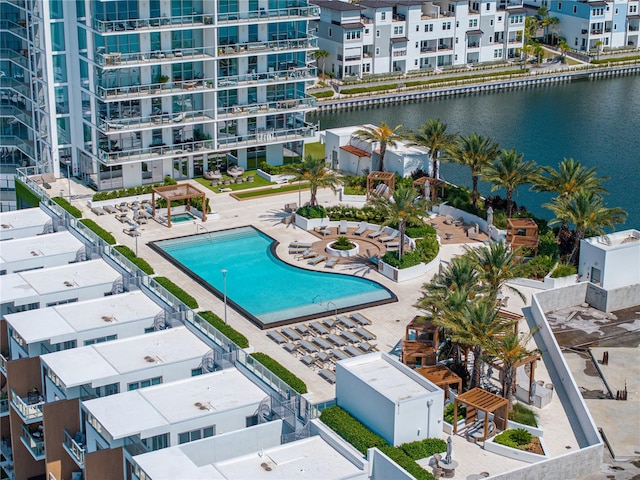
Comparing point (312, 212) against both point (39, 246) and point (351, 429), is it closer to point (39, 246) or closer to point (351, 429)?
point (39, 246)

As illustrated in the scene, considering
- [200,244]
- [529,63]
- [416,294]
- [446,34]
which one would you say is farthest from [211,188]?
[529,63]

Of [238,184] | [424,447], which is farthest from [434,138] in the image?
[424,447]

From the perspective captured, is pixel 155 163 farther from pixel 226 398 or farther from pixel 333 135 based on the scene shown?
pixel 226 398

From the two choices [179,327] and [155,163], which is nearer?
[179,327]

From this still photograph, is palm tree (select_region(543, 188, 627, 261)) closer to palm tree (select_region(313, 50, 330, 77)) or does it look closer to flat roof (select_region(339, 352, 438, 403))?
flat roof (select_region(339, 352, 438, 403))

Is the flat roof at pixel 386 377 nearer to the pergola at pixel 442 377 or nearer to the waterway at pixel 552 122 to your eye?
the pergola at pixel 442 377

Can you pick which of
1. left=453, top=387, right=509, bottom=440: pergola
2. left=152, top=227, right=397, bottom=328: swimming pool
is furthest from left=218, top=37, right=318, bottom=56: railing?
left=453, top=387, right=509, bottom=440: pergola

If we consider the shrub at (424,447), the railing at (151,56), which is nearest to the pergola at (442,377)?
the shrub at (424,447)
